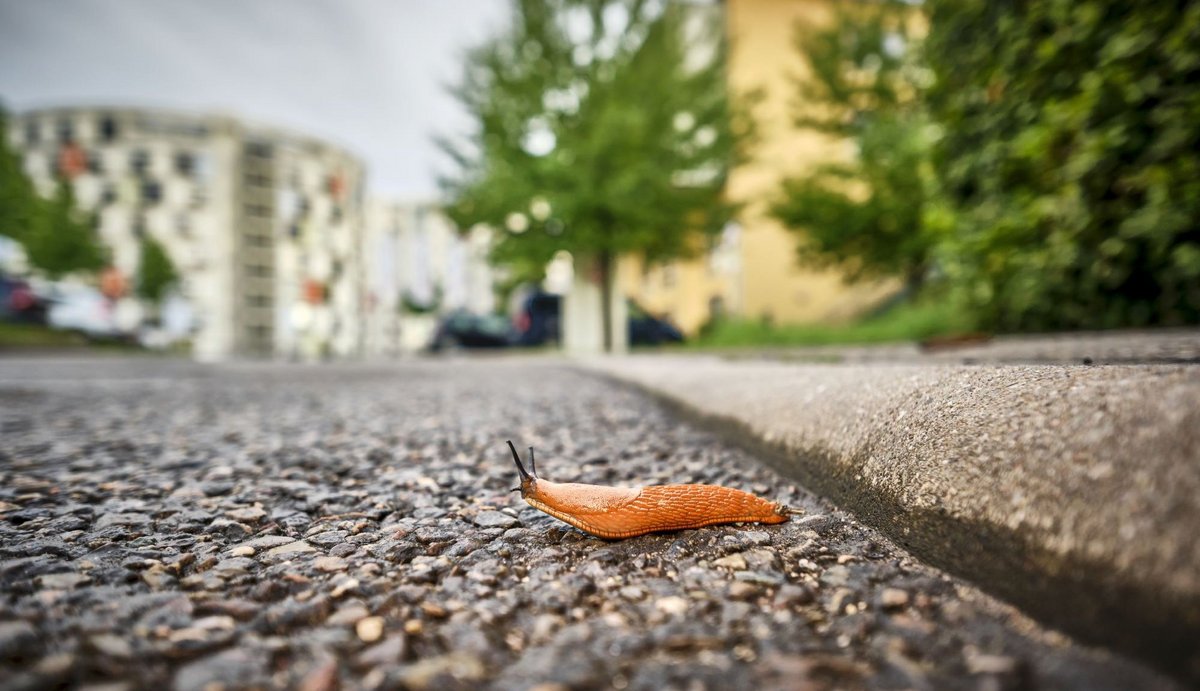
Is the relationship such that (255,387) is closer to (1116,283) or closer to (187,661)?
(187,661)

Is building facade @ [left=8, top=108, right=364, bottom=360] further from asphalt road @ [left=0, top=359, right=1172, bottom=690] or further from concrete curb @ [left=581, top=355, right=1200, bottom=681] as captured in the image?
concrete curb @ [left=581, top=355, right=1200, bottom=681]

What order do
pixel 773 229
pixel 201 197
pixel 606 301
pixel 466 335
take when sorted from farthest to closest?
1. pixel 201 197
2. pixel 773 229
3. pixel 466 335
4. pixel 606 301

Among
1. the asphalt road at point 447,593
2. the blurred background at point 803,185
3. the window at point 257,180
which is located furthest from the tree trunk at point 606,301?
the window at point 257,180

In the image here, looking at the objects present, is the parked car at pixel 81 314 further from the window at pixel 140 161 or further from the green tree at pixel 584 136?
the window at pixel 140 161

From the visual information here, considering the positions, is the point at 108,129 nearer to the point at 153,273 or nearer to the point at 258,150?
the point at 258,150

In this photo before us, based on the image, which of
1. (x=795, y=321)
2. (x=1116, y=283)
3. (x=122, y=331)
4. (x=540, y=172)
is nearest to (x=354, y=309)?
(x=122, y=331)

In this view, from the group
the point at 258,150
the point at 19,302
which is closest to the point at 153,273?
the point at 19,302
